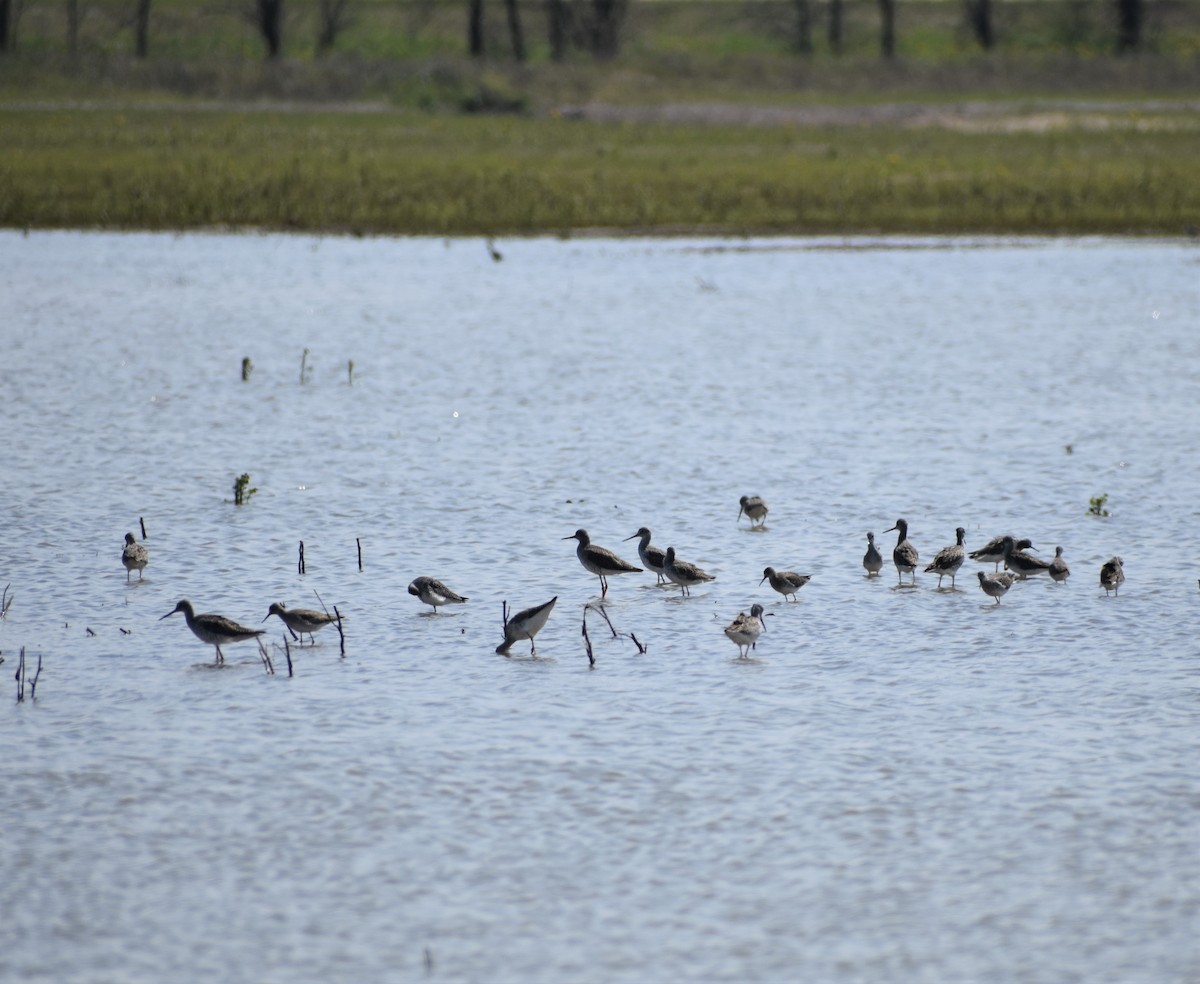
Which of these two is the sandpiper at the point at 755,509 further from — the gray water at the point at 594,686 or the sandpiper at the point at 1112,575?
the sandpiper at the point at 1112,575

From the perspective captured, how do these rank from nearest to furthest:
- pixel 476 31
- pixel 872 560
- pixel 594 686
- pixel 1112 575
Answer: pixel 594 686
pixel 1112 575
pixel 872 560
pixel 476 31

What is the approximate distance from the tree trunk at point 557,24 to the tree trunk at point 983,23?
24.3 m

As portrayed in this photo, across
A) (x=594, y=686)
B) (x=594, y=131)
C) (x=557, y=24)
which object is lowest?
(x=594, y=686)

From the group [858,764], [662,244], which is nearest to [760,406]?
[858,764]

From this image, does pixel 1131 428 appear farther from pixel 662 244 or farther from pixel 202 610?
pixel 662 244

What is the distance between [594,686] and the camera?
1024 cm

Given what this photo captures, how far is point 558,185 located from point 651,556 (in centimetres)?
2961

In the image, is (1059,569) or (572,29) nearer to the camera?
(1059,569)

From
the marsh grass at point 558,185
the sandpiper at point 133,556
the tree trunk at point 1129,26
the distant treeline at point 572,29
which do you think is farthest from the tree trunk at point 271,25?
the sandpiper at point 133,556

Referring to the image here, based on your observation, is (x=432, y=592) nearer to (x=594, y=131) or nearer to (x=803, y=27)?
(x=594, y=131)

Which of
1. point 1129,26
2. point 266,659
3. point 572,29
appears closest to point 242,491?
point 266,659

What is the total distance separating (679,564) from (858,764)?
3.50 metres

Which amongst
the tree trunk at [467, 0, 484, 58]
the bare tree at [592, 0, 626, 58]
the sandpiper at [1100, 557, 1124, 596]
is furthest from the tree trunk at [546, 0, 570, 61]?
the sandpiper at [1100, 557, 1124, 596]

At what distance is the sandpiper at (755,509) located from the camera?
46.8ft
